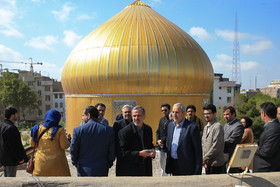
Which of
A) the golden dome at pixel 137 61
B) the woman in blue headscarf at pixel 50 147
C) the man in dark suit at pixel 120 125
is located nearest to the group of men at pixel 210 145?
the man in dark suit at pixel 120 125

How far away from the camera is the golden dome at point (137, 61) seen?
470 inches

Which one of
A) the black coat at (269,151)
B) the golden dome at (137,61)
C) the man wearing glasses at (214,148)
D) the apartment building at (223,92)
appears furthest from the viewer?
the apartment building at (223,92)

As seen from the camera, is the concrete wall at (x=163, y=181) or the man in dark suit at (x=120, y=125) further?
the man in dark suit at (x=120, y=125)

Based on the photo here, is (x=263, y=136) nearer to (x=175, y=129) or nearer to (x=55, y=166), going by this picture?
(x=175, y=129)

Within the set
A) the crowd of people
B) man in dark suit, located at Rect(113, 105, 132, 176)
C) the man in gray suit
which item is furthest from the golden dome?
the crowd of people

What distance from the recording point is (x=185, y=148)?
3514mm

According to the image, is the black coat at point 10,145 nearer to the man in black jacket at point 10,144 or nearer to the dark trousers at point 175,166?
the man in black jacket at point 10,144

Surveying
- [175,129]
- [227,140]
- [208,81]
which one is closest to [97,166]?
[175,129]

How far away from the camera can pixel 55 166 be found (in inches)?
144

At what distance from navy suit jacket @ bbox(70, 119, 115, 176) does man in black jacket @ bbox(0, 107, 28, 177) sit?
131 cm

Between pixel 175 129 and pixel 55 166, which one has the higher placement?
pixel 175 129

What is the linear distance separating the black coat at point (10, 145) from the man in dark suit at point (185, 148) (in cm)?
260

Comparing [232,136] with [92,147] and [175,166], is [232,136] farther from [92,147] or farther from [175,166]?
[92,147]

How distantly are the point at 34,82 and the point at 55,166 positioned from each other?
167 ft
